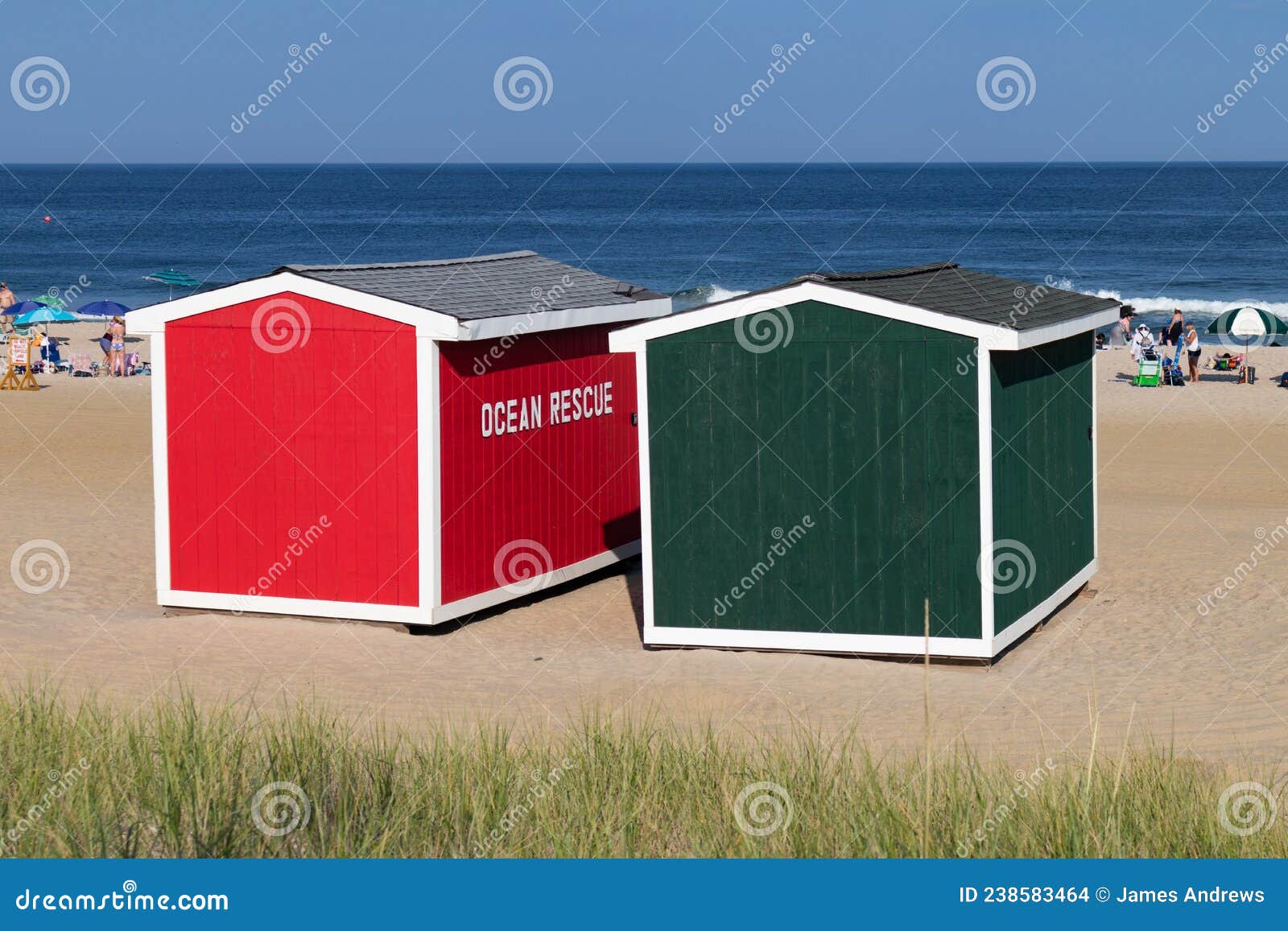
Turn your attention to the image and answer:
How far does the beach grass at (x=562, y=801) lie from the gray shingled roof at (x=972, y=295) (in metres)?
4.15

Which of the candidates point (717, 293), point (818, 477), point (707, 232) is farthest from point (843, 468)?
point (707, 232)

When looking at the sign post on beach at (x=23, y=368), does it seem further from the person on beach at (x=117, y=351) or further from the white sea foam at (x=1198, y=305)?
the white sea foam at (x=1198, y=305)

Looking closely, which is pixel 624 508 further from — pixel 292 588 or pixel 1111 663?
pixel 1111 663

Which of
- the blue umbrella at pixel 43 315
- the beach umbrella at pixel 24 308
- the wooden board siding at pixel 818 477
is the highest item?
the beach umbrella at pixel 24 308

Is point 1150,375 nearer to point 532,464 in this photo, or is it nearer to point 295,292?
point 532,464

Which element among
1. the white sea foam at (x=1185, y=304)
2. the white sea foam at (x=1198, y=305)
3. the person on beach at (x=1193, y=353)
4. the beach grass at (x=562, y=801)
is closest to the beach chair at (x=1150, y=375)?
the person on beach at (x=1193, y=353)

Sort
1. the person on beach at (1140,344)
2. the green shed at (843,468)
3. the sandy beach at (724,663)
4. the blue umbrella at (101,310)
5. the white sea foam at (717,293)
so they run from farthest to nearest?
the white sea foam at (717,293)
the person on beach at (1140,344)
the blue umbrella at (101,310)
the green shed at (843,468)
the sandy beach at (724,663)

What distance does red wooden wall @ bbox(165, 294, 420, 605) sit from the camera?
39.3 feet

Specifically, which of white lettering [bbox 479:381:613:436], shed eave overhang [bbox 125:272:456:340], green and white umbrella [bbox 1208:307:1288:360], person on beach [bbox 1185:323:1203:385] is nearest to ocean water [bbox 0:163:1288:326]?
person on beach [bbox 1185:323:1203:385]

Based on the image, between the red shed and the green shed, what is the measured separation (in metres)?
1.47

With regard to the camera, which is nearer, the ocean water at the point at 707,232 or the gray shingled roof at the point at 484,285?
the gray shingled roof at the point at 484,285

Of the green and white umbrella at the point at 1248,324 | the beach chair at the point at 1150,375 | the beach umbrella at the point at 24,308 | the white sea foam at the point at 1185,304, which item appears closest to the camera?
the green and white umbrella at the point at 1248,324

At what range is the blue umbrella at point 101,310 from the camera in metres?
29.7

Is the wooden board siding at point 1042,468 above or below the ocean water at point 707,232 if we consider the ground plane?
below
